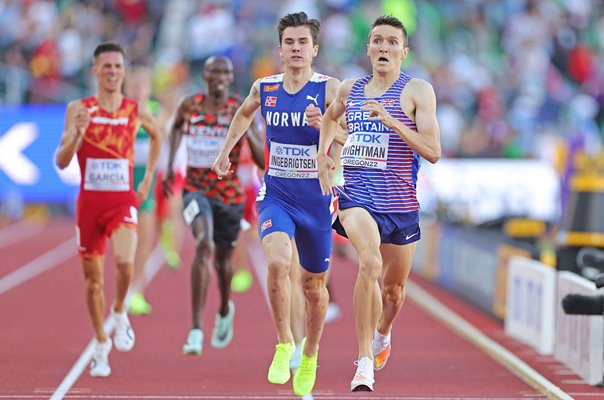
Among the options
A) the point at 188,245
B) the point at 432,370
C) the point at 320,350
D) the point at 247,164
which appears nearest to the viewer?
the point at 432,370

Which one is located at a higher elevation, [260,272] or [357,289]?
[357,289]

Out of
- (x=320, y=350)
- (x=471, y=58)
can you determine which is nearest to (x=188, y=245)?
(x=471, y=58)

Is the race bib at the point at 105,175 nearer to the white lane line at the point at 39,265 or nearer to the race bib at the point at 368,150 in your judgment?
the race bib at the point at 368,150

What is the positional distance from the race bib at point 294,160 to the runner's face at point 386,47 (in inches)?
29.3

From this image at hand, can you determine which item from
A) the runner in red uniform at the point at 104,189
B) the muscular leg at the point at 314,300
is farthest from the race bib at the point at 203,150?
the muscular leg at the point at 314,300

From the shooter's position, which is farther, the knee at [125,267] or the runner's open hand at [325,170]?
the knee at [125,267]

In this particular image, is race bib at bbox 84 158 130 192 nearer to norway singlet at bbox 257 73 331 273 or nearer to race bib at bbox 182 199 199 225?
race bib at bbox 182 199 199 225

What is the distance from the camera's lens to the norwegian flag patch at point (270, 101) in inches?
382

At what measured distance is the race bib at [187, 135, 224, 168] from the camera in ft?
39.4

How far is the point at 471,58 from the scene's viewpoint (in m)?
34.5

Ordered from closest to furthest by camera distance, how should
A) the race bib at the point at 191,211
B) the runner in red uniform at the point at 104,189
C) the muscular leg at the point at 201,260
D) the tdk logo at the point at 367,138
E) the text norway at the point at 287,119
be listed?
1. the tdk logo at the point at 367,138
2. the text norway at the point at 287,119
3. the runner in red uniform at the point at 104,189
4. the muscular leg at the point at 201,260
5. the race bib at the point at 191,211

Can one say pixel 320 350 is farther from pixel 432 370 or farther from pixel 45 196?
pixel 45 196

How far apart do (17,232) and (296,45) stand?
789 inches

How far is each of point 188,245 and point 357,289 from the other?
57.5 ft
